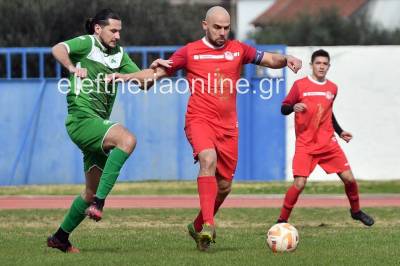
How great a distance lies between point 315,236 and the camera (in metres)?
11.1

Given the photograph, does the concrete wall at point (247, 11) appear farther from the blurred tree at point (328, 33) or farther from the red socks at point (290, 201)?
the red socks at point (290, 201)

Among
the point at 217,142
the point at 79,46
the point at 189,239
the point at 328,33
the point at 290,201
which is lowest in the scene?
the point at 328,33

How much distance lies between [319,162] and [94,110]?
137 inches

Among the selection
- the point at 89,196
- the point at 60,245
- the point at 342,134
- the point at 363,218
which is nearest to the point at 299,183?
the point at 342,134

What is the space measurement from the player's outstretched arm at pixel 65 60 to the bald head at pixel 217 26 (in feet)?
4.29

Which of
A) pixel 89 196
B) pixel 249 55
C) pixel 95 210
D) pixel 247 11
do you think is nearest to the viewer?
pixel 95 210

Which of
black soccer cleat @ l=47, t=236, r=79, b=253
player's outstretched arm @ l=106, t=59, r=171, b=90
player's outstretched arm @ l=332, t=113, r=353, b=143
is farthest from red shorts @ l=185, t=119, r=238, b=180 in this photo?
player's outstretched arm @ l=332, t=113, r=353, b=143

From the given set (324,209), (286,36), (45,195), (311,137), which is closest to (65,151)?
(45,195)

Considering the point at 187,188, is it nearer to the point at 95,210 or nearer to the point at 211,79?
the point at 211,79

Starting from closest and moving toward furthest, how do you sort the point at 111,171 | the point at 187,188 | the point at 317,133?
the point at 111,171
the point at 317,133
the point at 187,188

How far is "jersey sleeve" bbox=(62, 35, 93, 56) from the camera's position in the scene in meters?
9.58

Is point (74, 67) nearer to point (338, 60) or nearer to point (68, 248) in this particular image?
point (68, 248)

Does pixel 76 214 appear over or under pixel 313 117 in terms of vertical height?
under

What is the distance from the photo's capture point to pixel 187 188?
1895cm
